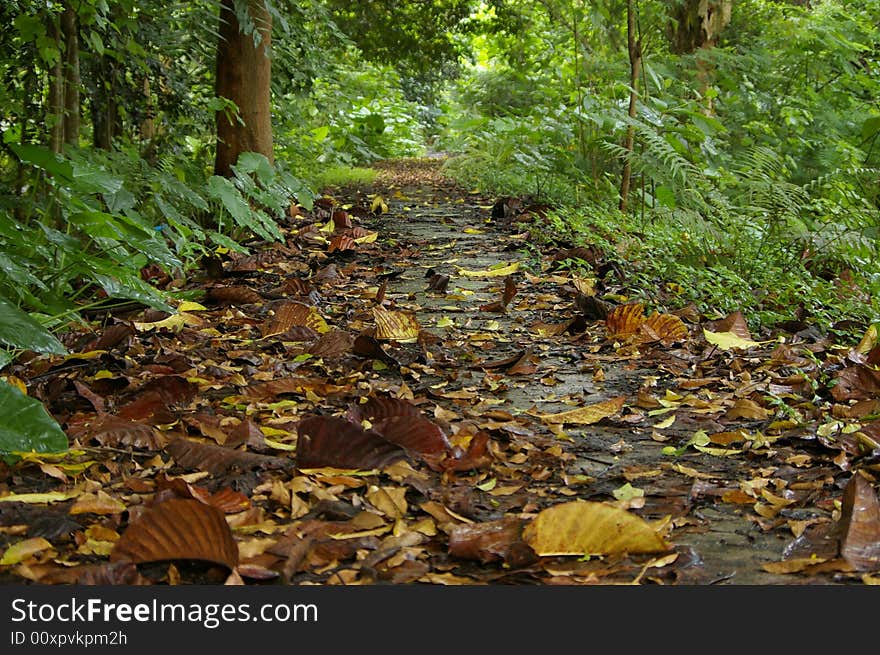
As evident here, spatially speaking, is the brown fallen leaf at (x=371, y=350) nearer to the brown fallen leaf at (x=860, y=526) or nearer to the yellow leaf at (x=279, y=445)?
the yellow leaf at (x=279, y=445)

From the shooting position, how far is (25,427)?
1702 millimetres

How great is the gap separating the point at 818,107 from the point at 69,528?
28.9 ft

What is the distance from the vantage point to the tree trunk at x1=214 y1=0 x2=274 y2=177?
622 cm

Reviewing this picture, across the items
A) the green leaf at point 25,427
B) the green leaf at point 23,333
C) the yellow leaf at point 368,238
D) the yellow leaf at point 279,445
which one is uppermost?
the green leaf at point 23,333

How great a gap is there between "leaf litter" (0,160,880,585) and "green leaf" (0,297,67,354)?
29 centimetres

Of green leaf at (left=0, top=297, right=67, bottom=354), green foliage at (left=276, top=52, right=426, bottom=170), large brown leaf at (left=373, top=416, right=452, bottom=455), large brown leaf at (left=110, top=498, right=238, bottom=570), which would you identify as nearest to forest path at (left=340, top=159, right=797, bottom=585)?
large brown leaf at (left=373, top=416, right=452, bottom=455)

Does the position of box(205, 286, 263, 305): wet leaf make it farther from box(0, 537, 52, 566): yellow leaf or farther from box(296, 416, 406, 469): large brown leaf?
box(0, 537, 52, 566): yellow leaf

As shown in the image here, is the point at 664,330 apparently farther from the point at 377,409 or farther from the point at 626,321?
the point at 377,409

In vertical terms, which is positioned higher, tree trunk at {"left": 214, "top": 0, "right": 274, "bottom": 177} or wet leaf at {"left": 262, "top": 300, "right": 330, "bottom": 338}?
tree trunk at {"left": 214, "top": 0, "right": 274, "bottom": 177}

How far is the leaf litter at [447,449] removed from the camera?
5.34ft

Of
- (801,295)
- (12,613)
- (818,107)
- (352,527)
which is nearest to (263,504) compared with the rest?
(352,527)

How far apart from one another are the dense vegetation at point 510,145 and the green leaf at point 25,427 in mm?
222

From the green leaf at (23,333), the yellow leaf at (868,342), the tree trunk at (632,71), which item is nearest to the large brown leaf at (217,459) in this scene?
the green leaf at (23,333)

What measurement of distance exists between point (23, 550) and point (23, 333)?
51 centimetres
